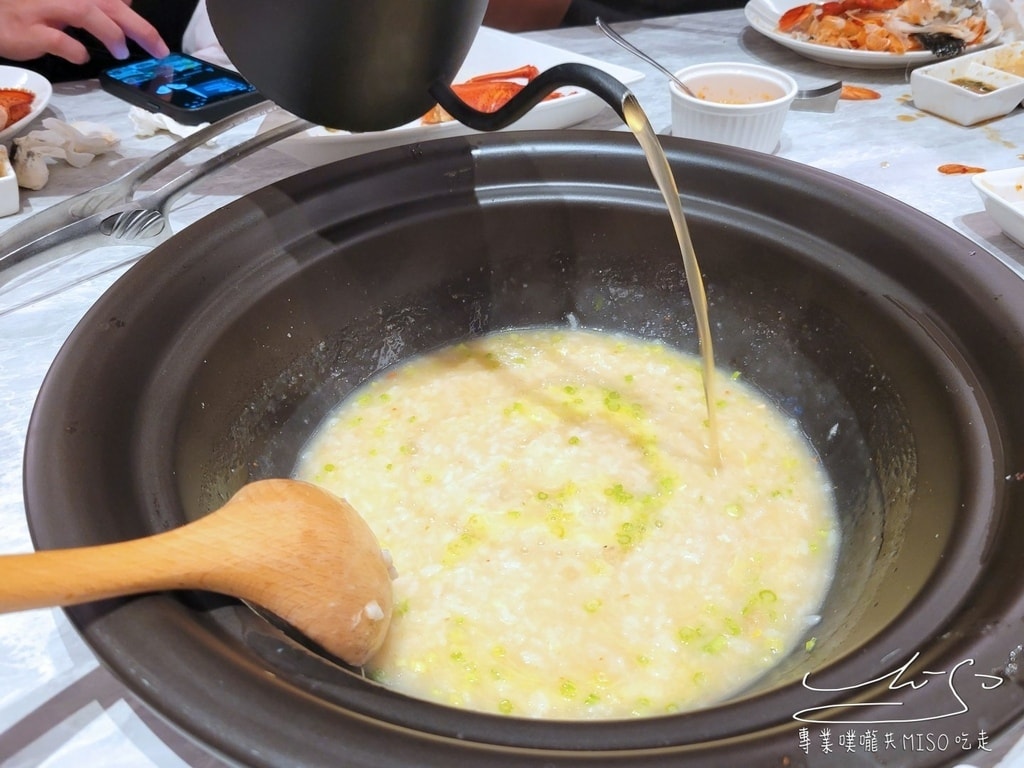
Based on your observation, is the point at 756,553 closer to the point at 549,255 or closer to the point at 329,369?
the point at 549,255

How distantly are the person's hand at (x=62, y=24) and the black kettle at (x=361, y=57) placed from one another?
1500mm

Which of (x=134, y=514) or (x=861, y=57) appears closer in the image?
(x=134, y=514)

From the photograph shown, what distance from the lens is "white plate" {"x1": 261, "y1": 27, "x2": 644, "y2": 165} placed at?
185cm

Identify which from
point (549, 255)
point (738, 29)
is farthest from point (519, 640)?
point (738, 29)

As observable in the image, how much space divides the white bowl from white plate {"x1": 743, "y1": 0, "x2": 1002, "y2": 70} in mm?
547

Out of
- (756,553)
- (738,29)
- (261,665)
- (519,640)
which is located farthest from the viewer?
(738,29)

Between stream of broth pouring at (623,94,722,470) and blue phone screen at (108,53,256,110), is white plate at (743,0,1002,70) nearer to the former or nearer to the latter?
stream of broth pouring at (623,94,722,470)

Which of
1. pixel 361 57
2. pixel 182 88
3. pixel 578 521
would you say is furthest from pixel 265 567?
pixel 182 88

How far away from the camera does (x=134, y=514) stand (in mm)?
881

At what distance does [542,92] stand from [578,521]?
2.40 ft

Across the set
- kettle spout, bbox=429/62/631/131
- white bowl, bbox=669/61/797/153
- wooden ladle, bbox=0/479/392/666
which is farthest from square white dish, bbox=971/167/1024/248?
wooden ladle, bbox=0/479/392/666

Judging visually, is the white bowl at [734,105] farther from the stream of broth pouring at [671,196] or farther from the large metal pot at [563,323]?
the stream of broth pouring at [671,196]

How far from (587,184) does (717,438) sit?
572 mm

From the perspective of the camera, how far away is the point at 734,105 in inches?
77.8
